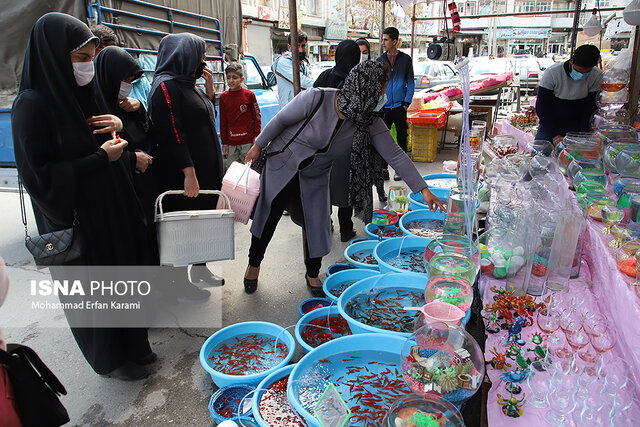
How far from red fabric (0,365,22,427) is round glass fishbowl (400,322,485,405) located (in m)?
1.39

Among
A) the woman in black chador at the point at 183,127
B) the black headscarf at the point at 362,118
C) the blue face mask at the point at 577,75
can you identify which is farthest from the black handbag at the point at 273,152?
the blue face mask at the point at 577,75

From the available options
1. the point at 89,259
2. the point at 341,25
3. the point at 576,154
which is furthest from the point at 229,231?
the point at 341,25

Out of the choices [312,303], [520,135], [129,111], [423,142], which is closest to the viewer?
[129,111]

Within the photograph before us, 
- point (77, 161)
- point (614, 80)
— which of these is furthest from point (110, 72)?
point (614, 80)

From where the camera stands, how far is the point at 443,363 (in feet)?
5.24

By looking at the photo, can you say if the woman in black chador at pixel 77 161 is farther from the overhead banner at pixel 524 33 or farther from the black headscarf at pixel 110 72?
the overhead banner at pixel 524 33

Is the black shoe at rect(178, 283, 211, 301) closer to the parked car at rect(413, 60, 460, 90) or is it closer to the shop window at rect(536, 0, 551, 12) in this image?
the parked car at rect(413, 60, 460, 90)

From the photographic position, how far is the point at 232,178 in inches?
115

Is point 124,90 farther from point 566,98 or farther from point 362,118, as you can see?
point 566,98

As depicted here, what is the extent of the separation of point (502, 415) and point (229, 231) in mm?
1739

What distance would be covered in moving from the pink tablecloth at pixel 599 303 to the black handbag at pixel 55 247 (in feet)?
6.36

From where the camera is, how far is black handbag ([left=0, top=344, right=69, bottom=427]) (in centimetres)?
137

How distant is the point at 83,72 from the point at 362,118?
5.02 feet

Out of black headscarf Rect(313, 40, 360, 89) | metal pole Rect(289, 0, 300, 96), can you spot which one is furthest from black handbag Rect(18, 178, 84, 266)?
metal pole Rect(289, 0, 300, 96)
